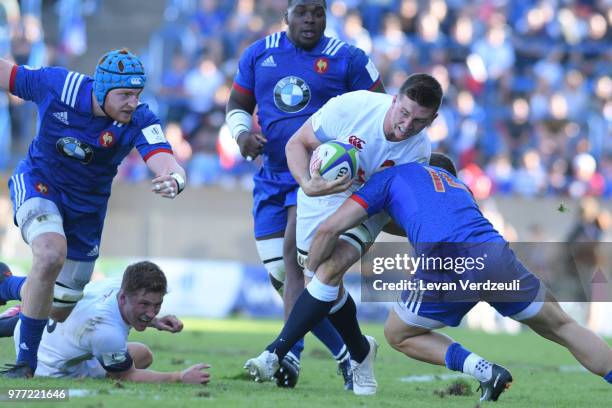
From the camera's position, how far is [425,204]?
7.10m

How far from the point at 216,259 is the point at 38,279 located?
38.3ft

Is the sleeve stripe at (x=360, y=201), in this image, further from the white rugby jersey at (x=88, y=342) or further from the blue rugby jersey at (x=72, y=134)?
the white rugby jersey at (x=88, y=342)

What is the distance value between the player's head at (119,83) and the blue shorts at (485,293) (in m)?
2.27

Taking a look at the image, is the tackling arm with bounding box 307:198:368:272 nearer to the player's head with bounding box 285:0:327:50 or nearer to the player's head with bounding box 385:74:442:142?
the player's head with bounding box 385:74:442:142

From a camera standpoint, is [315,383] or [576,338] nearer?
[576,338]

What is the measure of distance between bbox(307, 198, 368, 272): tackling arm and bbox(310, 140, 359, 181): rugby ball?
20 cm

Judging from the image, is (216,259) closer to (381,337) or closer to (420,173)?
(381,337)

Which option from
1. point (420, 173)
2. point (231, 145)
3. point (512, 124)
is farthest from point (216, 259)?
point (420, 173)

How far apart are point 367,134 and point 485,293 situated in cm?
135

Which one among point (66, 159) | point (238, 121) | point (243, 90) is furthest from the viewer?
point (243, 90)

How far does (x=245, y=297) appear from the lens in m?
19.2

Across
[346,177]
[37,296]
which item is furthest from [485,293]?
[37,296]

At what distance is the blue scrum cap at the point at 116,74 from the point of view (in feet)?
24.8

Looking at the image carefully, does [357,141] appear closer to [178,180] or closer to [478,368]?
[178,180]
